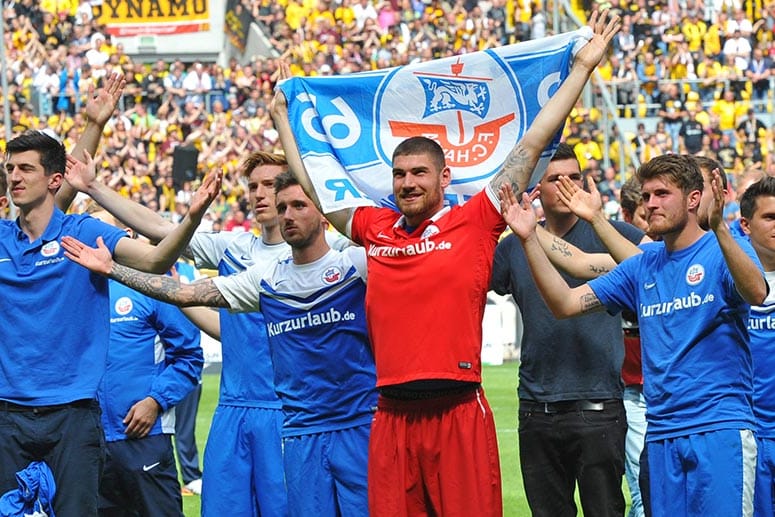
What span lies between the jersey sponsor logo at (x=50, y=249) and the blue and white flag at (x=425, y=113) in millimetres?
1296

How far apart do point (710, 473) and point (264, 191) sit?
3177 millimetres

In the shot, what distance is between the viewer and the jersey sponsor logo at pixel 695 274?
6402 mm

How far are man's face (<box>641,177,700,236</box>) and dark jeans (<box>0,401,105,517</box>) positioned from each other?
2.91m

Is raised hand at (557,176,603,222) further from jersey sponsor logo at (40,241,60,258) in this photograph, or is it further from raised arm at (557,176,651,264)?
jersey sponsor logo at (40,241,60,258)

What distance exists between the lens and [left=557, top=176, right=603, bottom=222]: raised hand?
23.5 feet

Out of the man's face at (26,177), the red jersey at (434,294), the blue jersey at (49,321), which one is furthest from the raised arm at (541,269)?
the man's face at (26,177)

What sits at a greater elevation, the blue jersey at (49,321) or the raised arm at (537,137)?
the raised arm at (537,137)

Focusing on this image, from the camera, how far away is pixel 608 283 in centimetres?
679

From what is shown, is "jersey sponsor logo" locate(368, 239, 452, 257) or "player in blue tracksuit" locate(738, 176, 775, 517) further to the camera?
"player in blue tracksuit" locate(738, 176, 775, 517)

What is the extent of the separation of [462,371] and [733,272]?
122 cm

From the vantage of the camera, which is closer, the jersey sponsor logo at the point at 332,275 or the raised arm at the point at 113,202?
the jersey sponsor logo at the point at 332,275

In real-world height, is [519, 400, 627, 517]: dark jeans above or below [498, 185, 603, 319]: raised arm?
below

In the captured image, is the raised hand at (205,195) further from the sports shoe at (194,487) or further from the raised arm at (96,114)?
Result: the sports shoe at (194,487)

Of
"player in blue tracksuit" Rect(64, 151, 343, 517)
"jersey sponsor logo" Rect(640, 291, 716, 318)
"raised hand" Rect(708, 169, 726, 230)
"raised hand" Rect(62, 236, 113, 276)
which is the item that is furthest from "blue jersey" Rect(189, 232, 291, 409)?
"raised hand" Rect(708, 169, 726, 230)
